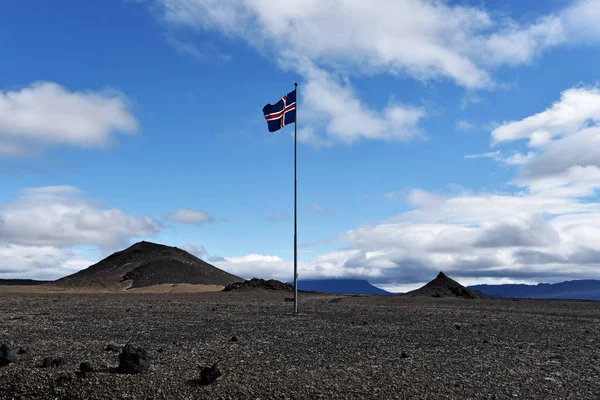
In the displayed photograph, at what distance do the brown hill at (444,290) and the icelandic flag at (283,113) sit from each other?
3459 centimetres

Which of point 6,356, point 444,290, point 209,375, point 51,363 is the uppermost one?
point 444,290

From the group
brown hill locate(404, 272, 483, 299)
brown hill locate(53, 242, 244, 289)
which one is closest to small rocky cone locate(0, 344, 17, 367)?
brown hill locate(404, 272, 483, 299)

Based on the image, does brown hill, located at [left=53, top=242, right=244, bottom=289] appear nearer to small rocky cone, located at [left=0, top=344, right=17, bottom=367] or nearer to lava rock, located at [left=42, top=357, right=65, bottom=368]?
small rocky cone, located at [left=0, top=344, right=17, bottom=367]

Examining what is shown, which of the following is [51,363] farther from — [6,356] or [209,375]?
[209,375]

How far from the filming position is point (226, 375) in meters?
11.7

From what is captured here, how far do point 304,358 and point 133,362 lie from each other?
4493mm

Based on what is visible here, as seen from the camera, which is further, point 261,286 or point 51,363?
point 261,286

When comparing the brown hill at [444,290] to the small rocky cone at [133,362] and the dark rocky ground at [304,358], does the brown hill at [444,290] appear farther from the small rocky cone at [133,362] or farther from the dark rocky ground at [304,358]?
the small rocky cone at [133,362]

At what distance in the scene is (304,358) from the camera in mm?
14242

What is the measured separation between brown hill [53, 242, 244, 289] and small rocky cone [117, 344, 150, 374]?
63545 mm

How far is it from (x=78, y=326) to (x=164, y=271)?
60865 mm

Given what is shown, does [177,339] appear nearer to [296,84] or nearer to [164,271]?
[296,84]

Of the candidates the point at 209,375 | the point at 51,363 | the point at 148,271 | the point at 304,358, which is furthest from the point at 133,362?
the point at 148,271

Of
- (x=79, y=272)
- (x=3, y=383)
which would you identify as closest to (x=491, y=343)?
(x=3, y=383)
